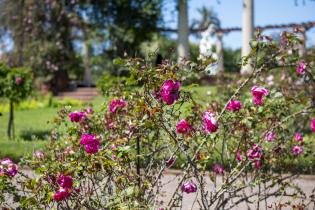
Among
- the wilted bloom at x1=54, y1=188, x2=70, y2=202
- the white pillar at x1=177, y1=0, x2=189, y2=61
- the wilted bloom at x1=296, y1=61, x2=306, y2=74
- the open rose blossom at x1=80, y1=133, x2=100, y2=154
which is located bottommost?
the wilted bloom at x1=54, y1=188, x2=70, y2=202

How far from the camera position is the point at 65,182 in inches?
98.0

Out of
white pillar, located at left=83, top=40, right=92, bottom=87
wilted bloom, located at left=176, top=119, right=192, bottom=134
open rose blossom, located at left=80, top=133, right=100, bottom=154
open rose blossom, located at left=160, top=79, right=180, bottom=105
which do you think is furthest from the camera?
white pillar, located at left=83, top=40, right=92, bottom=87

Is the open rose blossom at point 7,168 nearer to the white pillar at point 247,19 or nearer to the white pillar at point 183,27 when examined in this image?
the white pillar at point 247,19

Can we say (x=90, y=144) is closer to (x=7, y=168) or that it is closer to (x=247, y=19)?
(x=7, y=168)

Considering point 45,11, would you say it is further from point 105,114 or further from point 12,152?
point 105,114

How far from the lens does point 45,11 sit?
20141 millimetres

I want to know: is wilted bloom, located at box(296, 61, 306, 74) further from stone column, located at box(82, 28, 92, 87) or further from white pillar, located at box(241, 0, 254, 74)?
stone column, located at box(82, 28, 92, 87)

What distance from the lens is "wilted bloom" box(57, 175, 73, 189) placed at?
8.15 feet

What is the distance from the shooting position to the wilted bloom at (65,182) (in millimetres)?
2484

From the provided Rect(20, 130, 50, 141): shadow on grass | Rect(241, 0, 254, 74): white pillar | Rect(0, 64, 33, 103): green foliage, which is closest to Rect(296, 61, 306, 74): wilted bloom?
Rect(20, 130, 50, 141): shadow on grass

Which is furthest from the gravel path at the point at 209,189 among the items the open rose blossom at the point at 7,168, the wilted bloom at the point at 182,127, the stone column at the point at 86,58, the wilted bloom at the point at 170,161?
the stone column at the point at 86,58

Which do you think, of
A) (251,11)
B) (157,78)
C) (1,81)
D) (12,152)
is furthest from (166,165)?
(251,11)

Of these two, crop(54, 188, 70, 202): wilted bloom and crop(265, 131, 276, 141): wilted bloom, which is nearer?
crop(54, 188, 70, 202): wilted bloom

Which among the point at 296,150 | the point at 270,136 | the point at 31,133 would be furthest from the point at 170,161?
the point at 31,133
